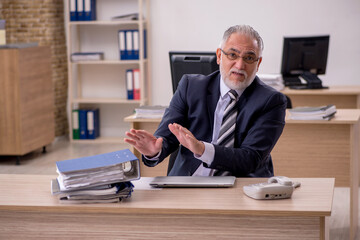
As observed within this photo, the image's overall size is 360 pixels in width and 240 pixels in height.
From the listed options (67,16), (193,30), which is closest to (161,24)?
(193,30)

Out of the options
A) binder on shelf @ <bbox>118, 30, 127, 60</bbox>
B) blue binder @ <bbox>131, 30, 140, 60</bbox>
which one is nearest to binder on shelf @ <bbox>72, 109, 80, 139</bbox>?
binder on shelf @ <bbox>118, 30, 127, 60</bbox>

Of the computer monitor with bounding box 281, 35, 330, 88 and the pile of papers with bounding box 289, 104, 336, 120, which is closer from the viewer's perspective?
the pile of papers with bounding box 289, 104, 336, 120

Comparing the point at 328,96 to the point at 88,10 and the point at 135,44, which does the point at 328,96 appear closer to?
the point at 135,44

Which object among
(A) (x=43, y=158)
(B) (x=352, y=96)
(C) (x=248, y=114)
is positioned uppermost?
(C) (x=248, y=114)

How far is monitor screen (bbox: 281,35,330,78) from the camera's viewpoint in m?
6.18

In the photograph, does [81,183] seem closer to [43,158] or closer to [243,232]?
[243,232]

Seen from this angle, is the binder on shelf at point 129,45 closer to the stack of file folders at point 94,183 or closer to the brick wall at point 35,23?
the brick wall at point 35,23

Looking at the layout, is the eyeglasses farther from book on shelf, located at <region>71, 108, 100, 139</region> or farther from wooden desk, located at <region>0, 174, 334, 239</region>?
book on shelf, located at <region>71, 108, 100, 139</region>

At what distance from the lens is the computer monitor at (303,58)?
6176 mm

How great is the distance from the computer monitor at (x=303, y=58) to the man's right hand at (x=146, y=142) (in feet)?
12.2

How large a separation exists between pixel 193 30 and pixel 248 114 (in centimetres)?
478

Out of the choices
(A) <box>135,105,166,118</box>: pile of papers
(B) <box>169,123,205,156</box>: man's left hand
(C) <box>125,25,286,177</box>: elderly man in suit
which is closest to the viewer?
(B) <box>169,123,205,156</box>: man's left hand

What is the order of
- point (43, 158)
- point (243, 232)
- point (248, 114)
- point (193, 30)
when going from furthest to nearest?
point (193, 30) < point (43, 158) < point (248, 114) < point (243, 232)

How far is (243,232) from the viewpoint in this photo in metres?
2.20
